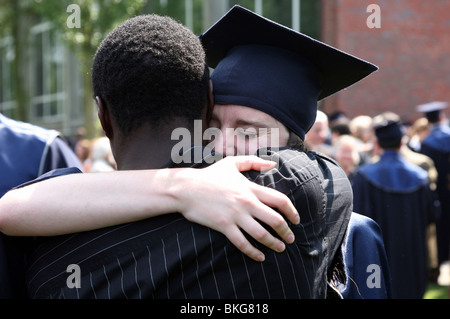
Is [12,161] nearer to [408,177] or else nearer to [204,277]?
[204,277]

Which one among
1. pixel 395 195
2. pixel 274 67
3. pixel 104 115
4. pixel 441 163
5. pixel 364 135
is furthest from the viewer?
pixel 364 135

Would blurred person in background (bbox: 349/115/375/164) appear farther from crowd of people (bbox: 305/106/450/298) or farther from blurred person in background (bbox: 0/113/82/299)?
blurred person in background (bbox: 0/113/82/299)

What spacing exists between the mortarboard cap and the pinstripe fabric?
60cm

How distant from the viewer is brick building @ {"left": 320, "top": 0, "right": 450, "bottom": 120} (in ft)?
46.2

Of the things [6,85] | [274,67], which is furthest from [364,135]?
[6,85]

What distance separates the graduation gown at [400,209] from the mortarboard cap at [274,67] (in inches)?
154

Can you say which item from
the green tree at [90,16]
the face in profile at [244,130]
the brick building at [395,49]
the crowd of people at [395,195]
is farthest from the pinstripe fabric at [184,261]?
the brick building at [395,49]

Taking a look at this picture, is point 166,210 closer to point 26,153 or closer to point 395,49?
point 26,153

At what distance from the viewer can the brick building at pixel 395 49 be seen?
1408 cm

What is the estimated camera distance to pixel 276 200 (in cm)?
139

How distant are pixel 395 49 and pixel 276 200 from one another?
1402cm

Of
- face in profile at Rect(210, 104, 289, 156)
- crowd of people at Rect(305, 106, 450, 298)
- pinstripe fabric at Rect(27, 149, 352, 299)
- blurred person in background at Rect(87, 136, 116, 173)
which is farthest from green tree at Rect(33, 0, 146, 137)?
pinstripe fabric at Rect(27, 149, 352, 299)

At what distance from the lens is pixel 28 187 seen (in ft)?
5.04
